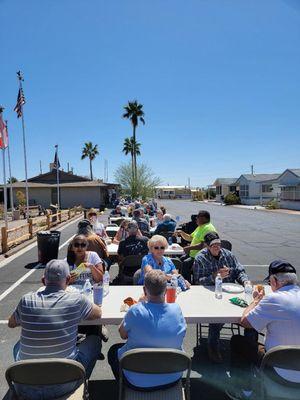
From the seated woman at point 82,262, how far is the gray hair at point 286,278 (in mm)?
2436

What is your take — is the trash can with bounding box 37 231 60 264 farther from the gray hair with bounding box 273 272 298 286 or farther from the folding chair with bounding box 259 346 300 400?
the folding chair with bounding box 259 346 300 400

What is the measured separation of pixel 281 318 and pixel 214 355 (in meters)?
1.83

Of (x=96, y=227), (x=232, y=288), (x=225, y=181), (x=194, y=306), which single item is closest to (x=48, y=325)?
(x=194, y=306)

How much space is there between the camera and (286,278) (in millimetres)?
3271

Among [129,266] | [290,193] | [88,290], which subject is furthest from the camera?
[290,193]

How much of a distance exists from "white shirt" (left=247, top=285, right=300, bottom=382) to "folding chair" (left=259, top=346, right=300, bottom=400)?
62 mm

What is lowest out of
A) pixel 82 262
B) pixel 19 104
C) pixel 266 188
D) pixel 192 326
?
pixel 192 326

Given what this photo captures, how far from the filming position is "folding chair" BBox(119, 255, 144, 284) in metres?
6.26

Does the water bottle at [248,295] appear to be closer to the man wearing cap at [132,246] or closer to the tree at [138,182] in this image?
the man wearing cap at [132,246]

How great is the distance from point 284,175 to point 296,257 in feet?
124

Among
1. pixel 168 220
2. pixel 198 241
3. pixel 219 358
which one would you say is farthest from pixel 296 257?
pixel 219 358

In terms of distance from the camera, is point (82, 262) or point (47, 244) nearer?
point (82, 262)

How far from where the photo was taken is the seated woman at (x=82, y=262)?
15.6 ft

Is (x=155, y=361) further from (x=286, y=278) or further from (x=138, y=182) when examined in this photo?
(x=138, y=182)
